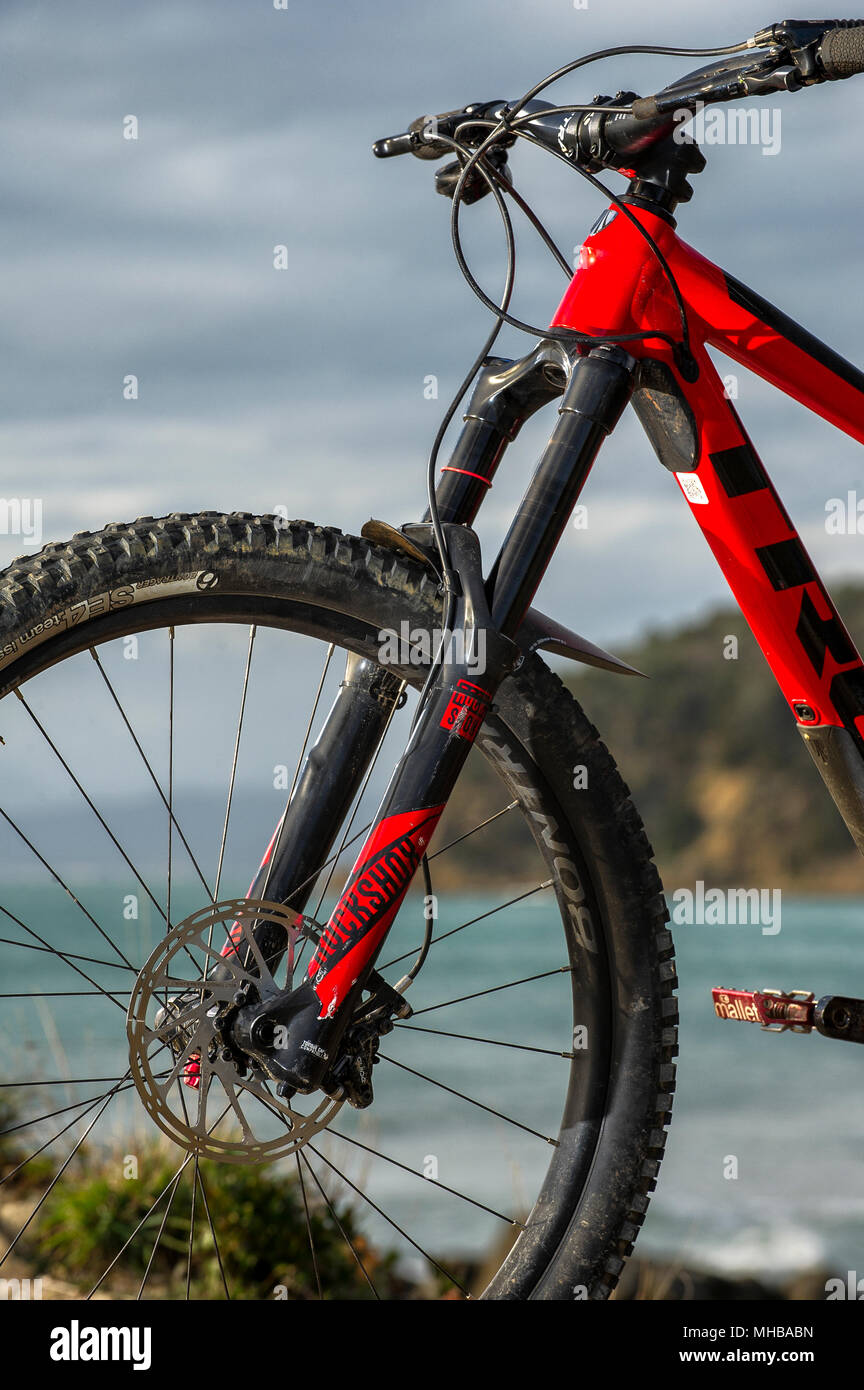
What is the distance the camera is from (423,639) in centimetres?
175

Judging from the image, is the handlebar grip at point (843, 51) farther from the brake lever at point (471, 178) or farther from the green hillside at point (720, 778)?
the green hillside at point (720, 778)

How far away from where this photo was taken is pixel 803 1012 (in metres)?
1.99

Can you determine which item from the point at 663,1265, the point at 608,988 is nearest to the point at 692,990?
the point at 663,1265

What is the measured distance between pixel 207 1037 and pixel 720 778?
1708 inches

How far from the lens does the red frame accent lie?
5.91ft

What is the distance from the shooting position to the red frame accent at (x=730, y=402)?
180cm

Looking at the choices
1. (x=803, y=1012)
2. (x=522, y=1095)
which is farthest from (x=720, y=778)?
(x=803, y=1012)

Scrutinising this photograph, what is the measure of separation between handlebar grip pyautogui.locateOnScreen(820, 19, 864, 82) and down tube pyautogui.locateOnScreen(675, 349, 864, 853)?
1.34 ft

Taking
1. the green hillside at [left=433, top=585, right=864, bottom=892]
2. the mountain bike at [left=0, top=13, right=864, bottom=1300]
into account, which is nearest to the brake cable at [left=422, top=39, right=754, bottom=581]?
the mountain bike at [left=0, top=13, right=864, bottom=1300]

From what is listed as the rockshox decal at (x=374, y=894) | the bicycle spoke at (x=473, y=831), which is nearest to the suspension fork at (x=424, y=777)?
the rockshox decal at (x=374, y=894)

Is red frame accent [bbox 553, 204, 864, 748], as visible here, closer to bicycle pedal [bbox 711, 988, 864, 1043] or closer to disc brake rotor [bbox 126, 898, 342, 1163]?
bicycle pedal [bbox 711, 988, 864, 1043]

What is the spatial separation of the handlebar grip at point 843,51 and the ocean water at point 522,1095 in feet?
4.02

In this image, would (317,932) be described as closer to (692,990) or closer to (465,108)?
(465,108)
